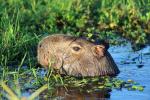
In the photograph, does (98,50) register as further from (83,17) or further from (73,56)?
(83,17)

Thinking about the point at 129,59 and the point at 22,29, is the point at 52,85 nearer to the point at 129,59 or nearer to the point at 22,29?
the point at 129,59

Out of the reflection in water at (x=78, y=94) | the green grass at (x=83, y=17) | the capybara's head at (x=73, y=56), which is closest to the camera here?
the reflection in water at (x=78, y=94)

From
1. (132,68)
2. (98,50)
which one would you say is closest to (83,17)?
(132,68)

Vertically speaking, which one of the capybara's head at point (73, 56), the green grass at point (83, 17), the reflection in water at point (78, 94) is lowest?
the reflection in water at point (78, 94)

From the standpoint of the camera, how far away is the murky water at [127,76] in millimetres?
7520

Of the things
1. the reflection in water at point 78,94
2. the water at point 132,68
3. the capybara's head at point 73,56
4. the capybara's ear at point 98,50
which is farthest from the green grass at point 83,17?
the reflection in water at point 78,94

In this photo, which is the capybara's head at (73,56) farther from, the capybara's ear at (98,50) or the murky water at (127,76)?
the murky water at (127,76)

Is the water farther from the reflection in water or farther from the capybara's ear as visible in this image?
the capybara's ear

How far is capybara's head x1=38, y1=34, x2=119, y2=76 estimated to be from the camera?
8.51 metres

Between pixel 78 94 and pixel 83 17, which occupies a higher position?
pixel 83 17

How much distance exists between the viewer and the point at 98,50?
28.1ft

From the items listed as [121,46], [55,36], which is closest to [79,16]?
[121,46]

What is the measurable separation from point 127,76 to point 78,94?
41.7 inches

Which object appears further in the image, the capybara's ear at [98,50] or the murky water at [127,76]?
the capybara's ear at [98,50]
